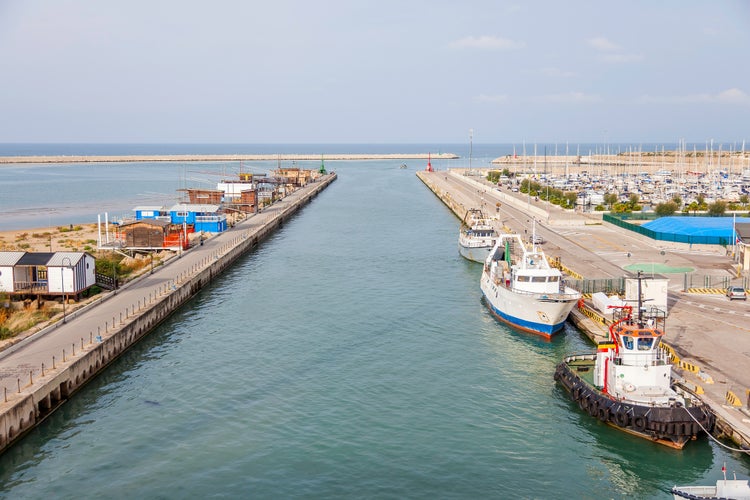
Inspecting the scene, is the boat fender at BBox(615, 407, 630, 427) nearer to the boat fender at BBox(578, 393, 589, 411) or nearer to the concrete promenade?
the boat fender at BBox(578, 393, 589, 411)

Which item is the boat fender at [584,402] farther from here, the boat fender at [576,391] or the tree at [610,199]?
the tree at [610,199]

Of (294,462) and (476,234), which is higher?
(476,234)

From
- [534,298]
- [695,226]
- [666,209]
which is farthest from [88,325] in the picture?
[666,209]

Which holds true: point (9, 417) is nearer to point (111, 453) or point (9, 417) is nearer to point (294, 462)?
point (111, 453)

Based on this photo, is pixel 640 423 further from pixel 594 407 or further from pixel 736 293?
pixel 736 293

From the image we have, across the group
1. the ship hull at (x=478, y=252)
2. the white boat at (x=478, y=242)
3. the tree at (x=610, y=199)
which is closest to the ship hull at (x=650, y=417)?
the ship hull at (x=478, y=252)

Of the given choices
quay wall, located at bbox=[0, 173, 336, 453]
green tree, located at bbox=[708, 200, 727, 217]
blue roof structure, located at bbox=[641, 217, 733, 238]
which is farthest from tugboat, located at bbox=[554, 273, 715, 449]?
green tree, located at bbox=[708, 200, 727, 217]

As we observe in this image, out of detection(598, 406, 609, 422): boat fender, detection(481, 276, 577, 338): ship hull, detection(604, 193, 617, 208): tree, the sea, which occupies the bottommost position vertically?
the sea

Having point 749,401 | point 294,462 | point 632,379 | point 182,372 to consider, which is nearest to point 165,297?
point 182,372
